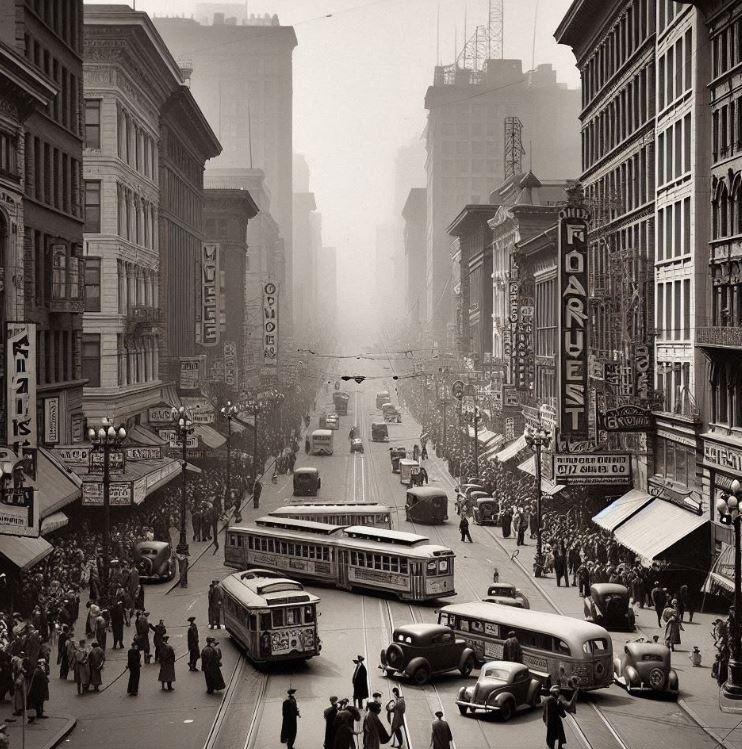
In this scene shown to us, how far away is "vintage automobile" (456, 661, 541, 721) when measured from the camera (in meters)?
26.9

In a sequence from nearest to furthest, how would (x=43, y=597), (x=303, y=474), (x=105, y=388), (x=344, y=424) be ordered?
(x=43, y=597)
(x=105, y=388)
(x=303, y=474)
(x=344, y=424)

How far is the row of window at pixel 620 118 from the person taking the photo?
52938 mm

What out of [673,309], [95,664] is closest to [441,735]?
[95,664]

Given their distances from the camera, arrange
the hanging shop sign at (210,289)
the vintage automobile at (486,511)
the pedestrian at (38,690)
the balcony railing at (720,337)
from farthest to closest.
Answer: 1. the hanging shop sign at (210,289)
2. the vintage automobile at (486,511)
3. the balcony railing at (720,337)
4. the pedestrian at (38,690)

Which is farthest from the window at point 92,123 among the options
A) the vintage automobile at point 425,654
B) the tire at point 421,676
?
the tire at point 421,676

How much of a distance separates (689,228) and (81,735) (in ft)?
98.1

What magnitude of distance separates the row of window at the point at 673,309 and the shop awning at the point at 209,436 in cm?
3382

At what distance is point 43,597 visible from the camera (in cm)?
3638

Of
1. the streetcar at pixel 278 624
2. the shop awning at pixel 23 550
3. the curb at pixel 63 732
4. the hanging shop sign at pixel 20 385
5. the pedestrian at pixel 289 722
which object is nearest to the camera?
the pedestrian at pixel 289 722

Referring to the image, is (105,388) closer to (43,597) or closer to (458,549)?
(458,549)

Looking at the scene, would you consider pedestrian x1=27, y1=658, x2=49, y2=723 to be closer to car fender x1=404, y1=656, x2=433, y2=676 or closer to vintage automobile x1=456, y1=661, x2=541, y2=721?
car fender x1=404, y1=656, x2=433, y2=676

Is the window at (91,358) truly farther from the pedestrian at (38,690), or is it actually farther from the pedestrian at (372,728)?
the pedestrian at (372,728)

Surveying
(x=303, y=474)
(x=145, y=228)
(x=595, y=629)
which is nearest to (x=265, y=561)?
(x=595, y=629)

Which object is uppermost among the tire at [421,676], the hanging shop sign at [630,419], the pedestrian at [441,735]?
the hanging shop sign at [630,419]
